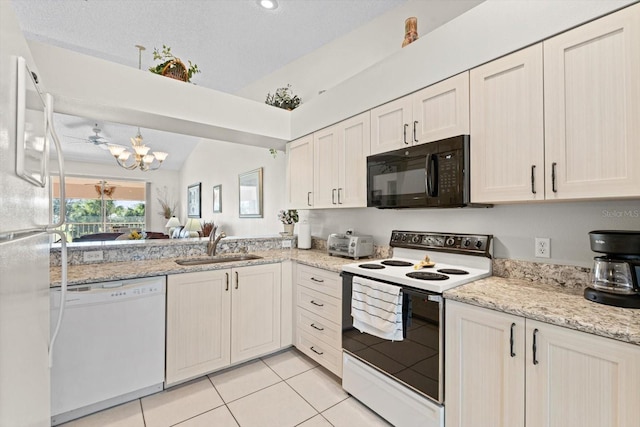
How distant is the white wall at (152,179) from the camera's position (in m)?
7.24

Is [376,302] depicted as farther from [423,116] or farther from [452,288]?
[423,116]

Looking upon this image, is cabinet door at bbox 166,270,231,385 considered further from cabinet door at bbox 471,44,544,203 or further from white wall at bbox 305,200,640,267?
cabinet door at bbox 471,44,544,203

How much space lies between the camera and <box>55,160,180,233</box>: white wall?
7.24m

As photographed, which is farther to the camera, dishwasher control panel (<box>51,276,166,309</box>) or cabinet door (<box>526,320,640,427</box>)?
dishwasher control panel (<box>51,276,166,309</box>)

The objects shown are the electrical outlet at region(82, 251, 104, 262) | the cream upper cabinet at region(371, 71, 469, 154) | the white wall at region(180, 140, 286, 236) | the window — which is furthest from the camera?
the window

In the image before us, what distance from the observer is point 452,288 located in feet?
5.03

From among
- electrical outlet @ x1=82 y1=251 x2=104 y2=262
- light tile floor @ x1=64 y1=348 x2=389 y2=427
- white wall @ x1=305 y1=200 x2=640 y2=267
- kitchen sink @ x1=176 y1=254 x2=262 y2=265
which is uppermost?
white wall @ x1=305 y1=200 x2=640 y2=267

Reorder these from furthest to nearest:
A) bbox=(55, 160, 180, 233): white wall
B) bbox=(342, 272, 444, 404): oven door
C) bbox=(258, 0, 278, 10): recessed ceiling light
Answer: bbox=(55, 160, 180, 233): white wall, bbox=(258, 0, 278, 10): recessed ceiling light, bbox=(342, 272, 444, 404): oven door

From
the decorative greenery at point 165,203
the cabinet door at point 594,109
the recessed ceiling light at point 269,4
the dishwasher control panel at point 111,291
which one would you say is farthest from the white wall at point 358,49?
the decorative greenery at point 165,203

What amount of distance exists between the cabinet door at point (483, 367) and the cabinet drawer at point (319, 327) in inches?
34.4

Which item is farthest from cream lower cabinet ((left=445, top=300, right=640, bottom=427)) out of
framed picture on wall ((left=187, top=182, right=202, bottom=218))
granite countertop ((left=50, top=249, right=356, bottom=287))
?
framed picture on wall ((left=187, top=182, right=202, bottom=218))

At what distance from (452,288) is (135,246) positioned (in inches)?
95.9

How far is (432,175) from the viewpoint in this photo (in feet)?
5.96

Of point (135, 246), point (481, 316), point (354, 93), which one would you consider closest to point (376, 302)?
point (481, 316)
